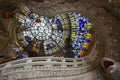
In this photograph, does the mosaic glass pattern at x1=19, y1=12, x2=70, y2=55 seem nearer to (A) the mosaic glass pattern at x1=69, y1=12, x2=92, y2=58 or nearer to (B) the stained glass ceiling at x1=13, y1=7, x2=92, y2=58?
(B) the stained glass ceiling at x1=13, y1=7, x2=92, y2=58

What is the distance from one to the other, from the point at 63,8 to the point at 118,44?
2.20m

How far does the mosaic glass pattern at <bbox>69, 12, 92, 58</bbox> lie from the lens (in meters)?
A: 11.9

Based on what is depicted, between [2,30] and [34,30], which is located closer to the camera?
[2,30]

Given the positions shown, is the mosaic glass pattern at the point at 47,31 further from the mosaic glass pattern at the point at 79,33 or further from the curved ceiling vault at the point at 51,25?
the mosaic glass pattern at the point at 79,33

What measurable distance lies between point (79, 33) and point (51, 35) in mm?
1386

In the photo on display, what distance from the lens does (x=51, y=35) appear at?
496 inches

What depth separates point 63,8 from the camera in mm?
8742

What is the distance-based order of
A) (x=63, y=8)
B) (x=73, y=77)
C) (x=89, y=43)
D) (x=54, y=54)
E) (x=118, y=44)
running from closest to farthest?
(x=73, y=77) → (x=118, y=44) → (x=63, y=8) → (x=89, y=43) → (x=54, y=54)

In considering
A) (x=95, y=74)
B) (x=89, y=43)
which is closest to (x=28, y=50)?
(x=89, y=43)

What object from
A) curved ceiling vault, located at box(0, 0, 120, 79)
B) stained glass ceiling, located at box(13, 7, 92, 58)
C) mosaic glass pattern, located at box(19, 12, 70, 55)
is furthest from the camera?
mosaic glass pattern, located at box(19, 12, 70, 55)

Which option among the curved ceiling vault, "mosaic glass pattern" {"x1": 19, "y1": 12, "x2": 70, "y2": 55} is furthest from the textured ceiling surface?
"mosaic glass pattern" {"x1": 19, "y1": 12, "x2": 70, "y2": 55}

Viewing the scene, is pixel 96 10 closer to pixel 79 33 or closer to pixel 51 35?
pixel 79 33

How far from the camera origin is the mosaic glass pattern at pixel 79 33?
11.9 meters

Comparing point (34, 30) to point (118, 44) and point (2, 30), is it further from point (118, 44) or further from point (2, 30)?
point (118, 44)
